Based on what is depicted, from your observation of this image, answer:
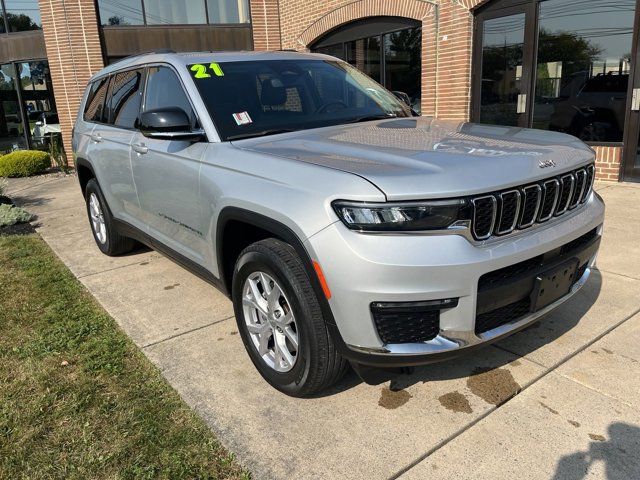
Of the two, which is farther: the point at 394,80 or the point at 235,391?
the point at 394,80

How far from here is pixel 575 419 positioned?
255 centimetres

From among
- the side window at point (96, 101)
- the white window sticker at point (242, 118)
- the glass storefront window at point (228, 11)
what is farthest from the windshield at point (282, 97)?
the glass storefront window at point (228, 11)

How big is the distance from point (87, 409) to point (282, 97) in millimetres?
2198

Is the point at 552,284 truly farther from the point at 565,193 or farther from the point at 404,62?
the point at 404,62

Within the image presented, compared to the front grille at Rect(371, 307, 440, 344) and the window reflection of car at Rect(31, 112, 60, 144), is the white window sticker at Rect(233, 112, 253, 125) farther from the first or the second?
the window reflection of car at Rect(31, 112, 60, 144)

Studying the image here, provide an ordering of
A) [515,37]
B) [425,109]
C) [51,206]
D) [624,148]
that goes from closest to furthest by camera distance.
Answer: [624,148] < [515,37] < [51,206] < [425,109]

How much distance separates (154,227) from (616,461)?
10.7 feet

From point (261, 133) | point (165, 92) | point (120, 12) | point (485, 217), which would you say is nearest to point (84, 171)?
point (165, 92)

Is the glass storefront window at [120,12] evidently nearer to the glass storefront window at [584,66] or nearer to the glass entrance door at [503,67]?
the glass entrance door at [503,67]

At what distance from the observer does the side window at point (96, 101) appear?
16.6 feet

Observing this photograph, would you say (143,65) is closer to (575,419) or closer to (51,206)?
(575,419)

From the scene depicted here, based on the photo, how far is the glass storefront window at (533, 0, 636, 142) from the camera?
24.0ft

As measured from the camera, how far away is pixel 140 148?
391 centimetres

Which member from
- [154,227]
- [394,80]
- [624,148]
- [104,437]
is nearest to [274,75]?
[154,227]
